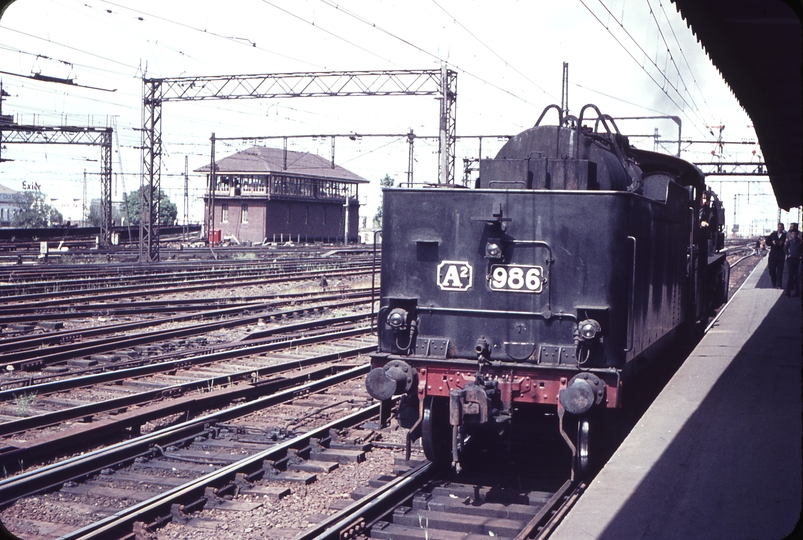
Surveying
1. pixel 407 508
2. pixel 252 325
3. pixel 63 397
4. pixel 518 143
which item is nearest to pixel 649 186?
pixel 518 143

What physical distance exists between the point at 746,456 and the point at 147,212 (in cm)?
3094

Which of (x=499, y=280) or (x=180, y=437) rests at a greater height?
(x=499, y=280)

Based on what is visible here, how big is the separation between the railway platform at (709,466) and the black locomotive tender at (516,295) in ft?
2.01

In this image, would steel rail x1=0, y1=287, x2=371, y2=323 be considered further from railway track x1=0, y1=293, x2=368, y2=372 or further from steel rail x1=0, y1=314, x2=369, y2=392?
steel rail x1=0, y1=314, x2=369, y2=392

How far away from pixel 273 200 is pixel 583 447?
60.5 metres

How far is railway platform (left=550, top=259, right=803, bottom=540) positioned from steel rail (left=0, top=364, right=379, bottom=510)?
3.17 metres

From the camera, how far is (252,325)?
16703mm

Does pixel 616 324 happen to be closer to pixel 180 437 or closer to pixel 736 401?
pixel 736 401

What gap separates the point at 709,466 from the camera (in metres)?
5.94

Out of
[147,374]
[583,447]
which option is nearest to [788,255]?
[583,447]

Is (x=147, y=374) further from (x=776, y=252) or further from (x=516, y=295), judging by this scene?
(x=776, y=252)

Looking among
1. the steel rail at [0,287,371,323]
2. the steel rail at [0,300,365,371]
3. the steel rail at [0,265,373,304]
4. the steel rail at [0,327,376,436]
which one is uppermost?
the steel rail at [0,265,373,304]

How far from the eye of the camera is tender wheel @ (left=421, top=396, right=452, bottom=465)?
21.9 ft

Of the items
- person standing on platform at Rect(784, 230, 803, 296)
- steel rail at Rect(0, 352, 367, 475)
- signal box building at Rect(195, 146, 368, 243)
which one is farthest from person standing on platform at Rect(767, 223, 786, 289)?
signal box building at Rect(195, 146, 368, 243)
